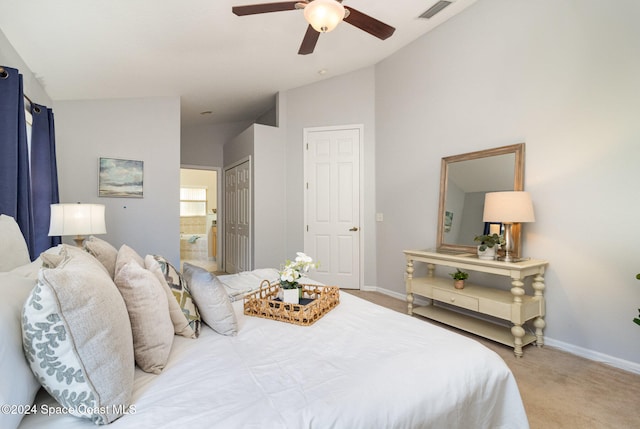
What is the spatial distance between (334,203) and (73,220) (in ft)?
9.97

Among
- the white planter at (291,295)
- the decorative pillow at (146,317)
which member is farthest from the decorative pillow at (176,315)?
the white planter at (291,295)

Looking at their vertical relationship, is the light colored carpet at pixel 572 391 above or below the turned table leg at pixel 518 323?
below

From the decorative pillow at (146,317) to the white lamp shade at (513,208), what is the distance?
8.25 feet

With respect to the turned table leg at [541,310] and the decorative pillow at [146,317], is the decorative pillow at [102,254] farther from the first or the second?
the turned table leg at [541,310]

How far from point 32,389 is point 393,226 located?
380 cm

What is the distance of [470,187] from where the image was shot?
3.23 meters

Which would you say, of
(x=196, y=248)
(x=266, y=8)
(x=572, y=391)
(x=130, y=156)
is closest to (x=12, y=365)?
(x=266, y=8)

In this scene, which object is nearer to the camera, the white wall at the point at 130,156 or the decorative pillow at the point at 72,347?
the decorative pillow at the point at 72,347

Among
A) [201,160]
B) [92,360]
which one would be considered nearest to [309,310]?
[92,360]

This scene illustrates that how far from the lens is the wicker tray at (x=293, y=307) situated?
1542mm

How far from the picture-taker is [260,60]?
3.73 metres

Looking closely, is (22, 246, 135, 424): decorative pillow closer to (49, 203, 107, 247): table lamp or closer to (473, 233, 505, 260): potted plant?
(49, 203, 107, 247): table lamp

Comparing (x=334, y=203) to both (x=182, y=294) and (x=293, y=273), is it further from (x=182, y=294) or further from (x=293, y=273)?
(x=182, y=294)

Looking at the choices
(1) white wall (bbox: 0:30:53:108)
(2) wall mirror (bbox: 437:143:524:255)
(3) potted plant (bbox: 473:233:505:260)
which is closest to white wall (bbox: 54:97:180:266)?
(1) white wall (bbox: 0:30:53:108)
